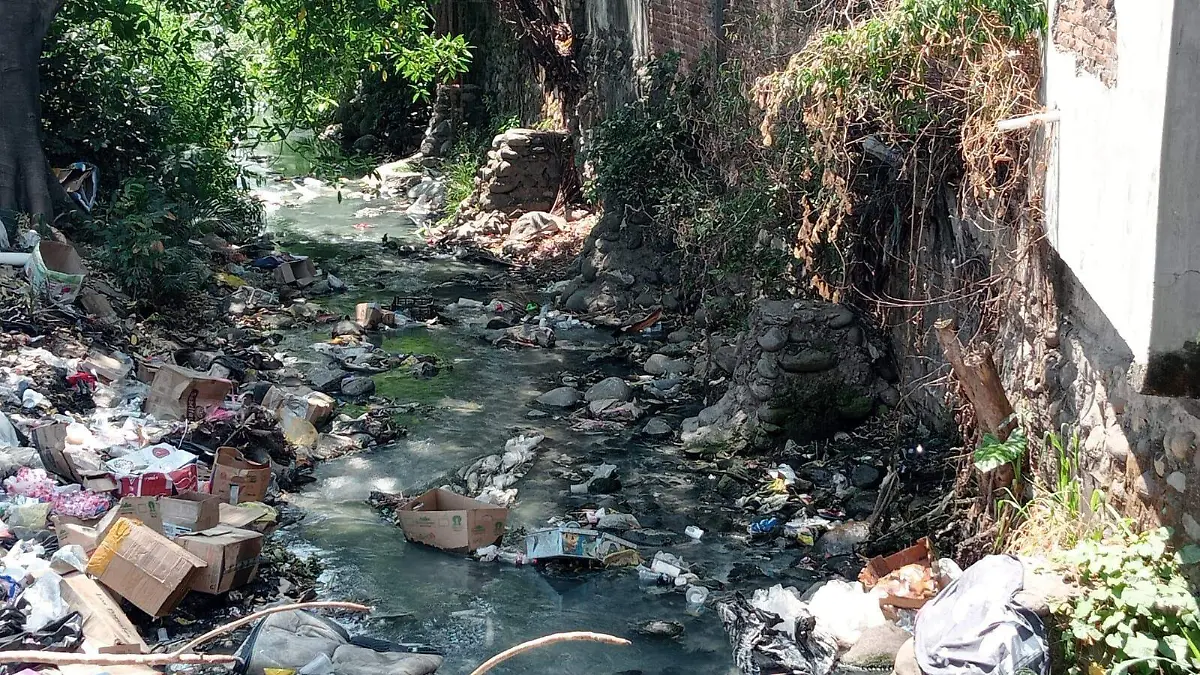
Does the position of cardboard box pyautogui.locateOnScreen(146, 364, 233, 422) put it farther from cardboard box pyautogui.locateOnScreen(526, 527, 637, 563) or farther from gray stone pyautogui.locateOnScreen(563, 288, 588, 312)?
gray stone pyautogui.locateOnScreen(563, 288, 588, 312)

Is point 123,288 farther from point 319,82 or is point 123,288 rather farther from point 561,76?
point 561,76

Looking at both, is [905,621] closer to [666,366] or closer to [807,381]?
[807,381]

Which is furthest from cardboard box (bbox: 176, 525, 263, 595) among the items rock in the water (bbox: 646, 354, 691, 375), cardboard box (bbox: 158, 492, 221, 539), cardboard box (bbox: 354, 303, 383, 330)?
cardboard box (bbox: 354, 303, 383, 330)

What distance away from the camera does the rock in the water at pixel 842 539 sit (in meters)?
5.99

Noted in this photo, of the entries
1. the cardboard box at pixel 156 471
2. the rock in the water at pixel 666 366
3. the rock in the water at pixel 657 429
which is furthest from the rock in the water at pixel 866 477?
the cardboard box at pixel 156 471

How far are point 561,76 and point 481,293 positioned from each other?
144 inches

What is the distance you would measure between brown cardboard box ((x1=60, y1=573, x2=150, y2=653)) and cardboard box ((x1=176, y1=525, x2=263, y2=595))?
0.46 meters

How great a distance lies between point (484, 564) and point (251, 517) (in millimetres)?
1207

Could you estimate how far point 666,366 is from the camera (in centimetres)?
896

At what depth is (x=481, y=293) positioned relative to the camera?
1175 cm

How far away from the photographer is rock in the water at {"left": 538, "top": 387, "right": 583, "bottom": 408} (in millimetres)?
8406

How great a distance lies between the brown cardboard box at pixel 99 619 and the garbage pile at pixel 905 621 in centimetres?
250

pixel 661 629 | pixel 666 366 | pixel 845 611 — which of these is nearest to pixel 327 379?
pixel 666 366

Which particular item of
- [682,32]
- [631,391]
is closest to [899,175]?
[631,391]
